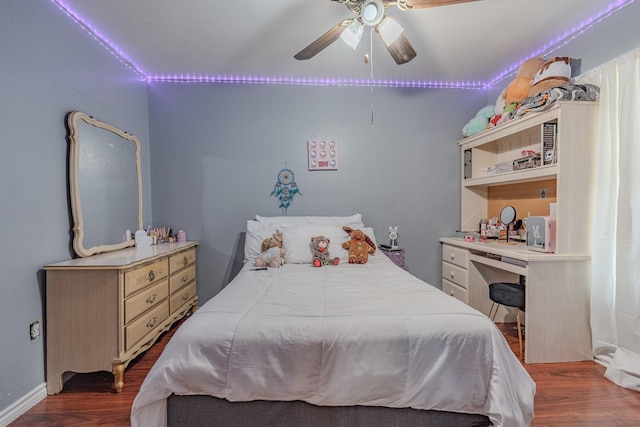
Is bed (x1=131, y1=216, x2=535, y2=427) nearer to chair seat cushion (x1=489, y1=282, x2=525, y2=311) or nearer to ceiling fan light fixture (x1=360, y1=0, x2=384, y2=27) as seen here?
chair seat cushion (x1=489, y1=282, x2=525, y2=311)

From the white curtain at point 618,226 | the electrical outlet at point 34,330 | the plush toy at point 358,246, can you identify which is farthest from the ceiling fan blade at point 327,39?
the electrical outlet at point 34,330

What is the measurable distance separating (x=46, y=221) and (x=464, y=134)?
3.66 metres

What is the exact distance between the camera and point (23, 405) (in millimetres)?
1717

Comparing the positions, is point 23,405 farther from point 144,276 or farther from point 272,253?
point 272,253

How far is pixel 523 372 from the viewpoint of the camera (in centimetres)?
149

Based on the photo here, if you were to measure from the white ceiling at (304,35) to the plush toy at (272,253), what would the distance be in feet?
5.45

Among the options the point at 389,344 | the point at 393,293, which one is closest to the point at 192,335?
the point at 389,344

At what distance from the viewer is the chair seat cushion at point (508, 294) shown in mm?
2340

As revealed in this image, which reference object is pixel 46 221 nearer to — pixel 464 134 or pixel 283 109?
pixel 283 109

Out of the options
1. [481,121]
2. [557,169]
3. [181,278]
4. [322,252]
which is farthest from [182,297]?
[481,121]

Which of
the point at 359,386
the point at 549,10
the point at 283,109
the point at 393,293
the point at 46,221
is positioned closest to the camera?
the point at 359,386

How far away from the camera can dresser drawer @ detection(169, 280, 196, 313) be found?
8.90 ft

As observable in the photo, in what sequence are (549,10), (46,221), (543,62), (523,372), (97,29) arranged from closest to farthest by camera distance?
1. (523,372)
2. (46,221)
3. (549,10)
4. (97,29)
5. (543,62)

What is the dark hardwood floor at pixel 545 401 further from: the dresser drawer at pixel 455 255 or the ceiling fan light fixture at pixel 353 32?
the ceiling fan light fixture at pixel 353 32
